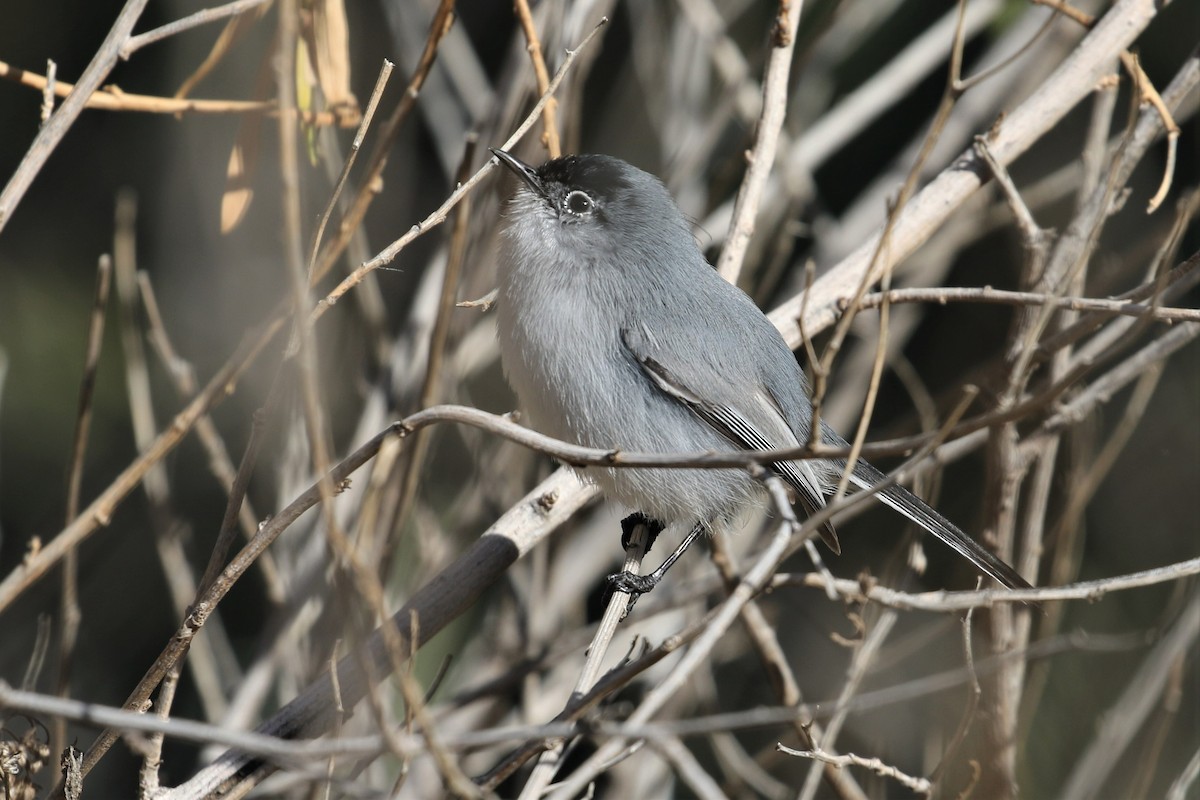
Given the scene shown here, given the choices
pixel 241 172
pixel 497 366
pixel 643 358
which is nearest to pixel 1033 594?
pixel 643 358

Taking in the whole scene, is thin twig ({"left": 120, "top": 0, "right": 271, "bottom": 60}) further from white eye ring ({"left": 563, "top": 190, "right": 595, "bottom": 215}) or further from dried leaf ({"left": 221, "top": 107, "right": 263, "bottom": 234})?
white eye ring ({"left": 563, "top": 190, "right": 595, "bottom": 215})

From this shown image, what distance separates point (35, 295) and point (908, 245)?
11.8 feet

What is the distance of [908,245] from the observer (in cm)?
255

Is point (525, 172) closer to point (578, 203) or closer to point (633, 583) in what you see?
point (578, 203)

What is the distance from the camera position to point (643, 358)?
252 cm

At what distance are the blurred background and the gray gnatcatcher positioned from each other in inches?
9.0

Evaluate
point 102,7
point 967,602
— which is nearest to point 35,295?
point 102,7

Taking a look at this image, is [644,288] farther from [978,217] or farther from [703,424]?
[978,217]

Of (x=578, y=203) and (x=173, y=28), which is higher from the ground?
(x=173, y=28)

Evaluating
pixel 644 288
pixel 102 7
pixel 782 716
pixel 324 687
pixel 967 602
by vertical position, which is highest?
pixel 102 7

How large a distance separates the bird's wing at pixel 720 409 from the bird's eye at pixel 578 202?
1.27 feet

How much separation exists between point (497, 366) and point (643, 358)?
149 cm

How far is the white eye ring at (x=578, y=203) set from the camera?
2.73 meters

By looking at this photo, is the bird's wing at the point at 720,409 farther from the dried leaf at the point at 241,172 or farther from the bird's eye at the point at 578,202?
the dried leaf at the point at 241,172
